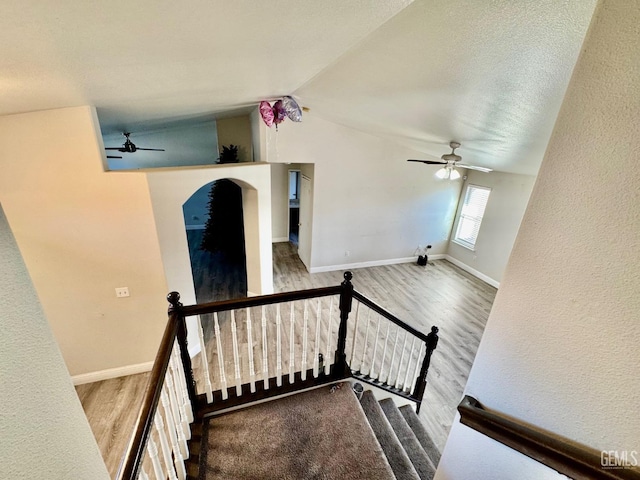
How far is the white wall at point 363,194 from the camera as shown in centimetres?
487

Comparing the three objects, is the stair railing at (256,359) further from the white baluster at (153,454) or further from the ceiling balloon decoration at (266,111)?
the ceiling balloon decoration at (266,111)

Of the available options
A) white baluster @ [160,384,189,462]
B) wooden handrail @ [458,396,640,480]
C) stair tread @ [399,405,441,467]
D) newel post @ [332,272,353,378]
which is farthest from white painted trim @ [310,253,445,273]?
wooden handrail @ [458,396,640,480]

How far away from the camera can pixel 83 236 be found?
270cm

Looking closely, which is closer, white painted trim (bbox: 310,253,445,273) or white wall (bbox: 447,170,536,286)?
white wall (bbox: 447,170,536,286)

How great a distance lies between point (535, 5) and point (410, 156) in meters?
4.85

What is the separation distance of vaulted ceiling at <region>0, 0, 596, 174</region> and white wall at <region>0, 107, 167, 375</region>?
44 centimetres

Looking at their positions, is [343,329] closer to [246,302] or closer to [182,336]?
[246,302]

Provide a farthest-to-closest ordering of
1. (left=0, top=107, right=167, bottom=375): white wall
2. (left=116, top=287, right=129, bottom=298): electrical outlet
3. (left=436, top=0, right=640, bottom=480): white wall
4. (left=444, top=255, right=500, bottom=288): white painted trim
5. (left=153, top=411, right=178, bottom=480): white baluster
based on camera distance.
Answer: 1. (left=444, top=255, right=500, bottom=288): white painted trim
2. (left=116, top=287, right=129, bottom=298): electrical outlet
3. (left=0, top=107, right=167, bottom=375): white wall
4. (left=153, top=411, right=178, bottom=480): white baluster
5. (left=436, top=0, right=640, bottom=480): white wall

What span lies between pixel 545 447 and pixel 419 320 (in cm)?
406

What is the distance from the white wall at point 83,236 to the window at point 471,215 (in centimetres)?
621

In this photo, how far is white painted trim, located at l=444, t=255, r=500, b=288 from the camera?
18.9ft

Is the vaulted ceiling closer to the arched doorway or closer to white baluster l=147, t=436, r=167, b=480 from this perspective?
white baluster l=147, t=436, r=167, b=480

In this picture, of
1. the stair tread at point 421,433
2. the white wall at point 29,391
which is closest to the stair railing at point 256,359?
the stair tread at point 421,433

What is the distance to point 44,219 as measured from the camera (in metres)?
2.55
